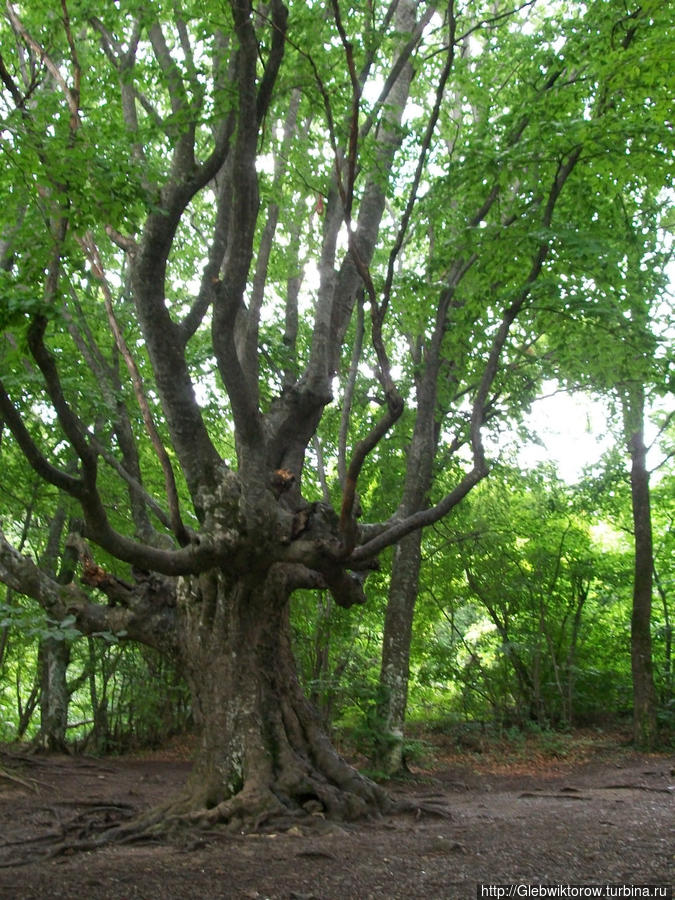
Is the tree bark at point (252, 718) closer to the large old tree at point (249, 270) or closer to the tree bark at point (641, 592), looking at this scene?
the large old tree at point (249, 270)

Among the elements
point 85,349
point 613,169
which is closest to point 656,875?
point 613,169

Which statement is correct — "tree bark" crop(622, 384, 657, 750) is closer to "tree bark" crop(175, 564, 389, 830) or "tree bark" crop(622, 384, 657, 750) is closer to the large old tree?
the large old tree

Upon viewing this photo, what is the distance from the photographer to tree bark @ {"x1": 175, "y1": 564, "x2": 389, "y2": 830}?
19.1 ft

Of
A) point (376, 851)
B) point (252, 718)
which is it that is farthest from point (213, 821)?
point (376, 851)

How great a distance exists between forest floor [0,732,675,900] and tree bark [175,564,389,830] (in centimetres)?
36

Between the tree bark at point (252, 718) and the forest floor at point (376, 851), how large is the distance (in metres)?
0.36

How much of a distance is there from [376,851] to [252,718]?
157 cm

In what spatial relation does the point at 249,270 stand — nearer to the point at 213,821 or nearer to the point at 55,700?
the point at 213,821

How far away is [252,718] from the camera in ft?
19.9

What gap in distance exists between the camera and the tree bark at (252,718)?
5.82 m

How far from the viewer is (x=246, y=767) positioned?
5906mm

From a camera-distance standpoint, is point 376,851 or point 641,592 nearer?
point 376,851

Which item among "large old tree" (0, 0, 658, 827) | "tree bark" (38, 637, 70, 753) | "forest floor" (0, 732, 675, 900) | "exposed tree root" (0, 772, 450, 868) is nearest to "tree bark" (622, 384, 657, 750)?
"forest floor" (0, 732, 675, 900)

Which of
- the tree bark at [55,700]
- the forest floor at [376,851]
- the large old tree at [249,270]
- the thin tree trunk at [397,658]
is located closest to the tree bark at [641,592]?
the forest floor at [376,851]
